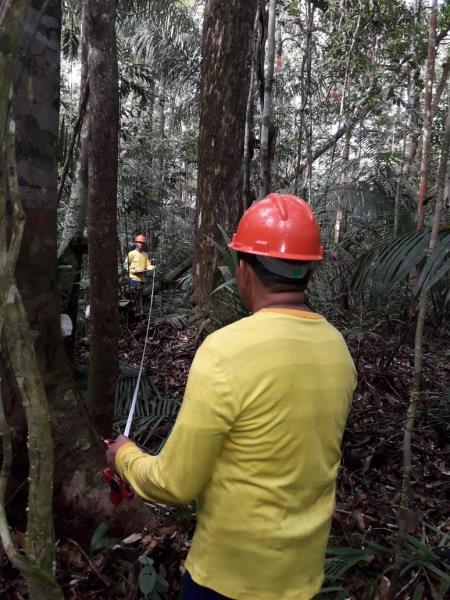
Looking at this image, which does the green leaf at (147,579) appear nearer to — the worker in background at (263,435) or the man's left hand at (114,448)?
the worker in background at (263,435)

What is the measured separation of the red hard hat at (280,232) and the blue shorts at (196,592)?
0.91 meters

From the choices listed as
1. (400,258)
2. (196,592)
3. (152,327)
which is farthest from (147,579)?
(152,327)

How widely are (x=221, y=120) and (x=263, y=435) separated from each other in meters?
4.82

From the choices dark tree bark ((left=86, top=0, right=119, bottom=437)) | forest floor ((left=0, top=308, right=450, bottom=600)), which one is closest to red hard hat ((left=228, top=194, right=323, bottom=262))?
forest floor ((left=0, top=308, right=450, bottom=600))

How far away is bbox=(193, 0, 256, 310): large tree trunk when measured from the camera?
5.57 m

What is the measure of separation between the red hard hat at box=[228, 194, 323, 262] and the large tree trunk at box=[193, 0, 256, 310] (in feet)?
13.6

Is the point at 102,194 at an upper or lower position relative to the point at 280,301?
upper

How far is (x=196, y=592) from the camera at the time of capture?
1.49 meters

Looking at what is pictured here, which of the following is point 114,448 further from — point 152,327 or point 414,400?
point 152,327

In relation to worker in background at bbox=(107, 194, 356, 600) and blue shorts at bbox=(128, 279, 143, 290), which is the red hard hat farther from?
blue shorts at bbox=(128, 279, 143, 290)

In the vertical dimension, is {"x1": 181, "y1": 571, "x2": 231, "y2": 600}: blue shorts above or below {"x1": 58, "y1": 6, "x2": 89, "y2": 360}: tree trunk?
below

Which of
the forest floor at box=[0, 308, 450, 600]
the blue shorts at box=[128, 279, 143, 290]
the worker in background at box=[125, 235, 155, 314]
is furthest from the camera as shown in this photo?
the blue shorts at box=[128, 279, 143, 290]

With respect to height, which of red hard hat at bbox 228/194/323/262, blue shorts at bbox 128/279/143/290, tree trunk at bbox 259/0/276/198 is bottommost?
blue shorts at bbox 128/279/143/290

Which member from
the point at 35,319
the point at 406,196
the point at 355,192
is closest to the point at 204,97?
the point at 355,192
